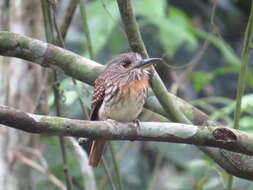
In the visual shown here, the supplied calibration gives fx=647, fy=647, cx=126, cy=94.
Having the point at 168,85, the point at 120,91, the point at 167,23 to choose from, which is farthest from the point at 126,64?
the point at 168,85

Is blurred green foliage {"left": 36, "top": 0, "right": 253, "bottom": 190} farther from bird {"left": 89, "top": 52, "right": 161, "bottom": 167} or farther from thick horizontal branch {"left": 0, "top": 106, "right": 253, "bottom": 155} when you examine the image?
thick horizontal branch {"left": 0, "top": 106, "right": 253, "bottom": 155}

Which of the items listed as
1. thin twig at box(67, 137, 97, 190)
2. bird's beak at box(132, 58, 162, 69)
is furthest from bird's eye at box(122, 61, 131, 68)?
thin twig at box(67, 137, 97, 190)

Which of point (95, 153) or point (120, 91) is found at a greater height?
point (120, 91)

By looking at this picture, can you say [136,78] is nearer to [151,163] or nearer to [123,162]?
[123,162]

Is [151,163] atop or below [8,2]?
below

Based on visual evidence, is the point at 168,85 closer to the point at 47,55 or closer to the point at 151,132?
the point at 47,55

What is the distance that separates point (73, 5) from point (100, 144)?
0.64 m

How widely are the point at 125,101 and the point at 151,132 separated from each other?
0.70 m

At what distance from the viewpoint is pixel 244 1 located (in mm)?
5590

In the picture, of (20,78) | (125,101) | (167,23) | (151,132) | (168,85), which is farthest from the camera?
(168,85)

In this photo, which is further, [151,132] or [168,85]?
[168,85]

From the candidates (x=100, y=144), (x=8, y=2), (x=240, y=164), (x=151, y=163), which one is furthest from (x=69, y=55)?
(x=151, y=163)

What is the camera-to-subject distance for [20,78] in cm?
364

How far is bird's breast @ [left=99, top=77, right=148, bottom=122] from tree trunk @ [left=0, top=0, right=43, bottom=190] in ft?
2.78
